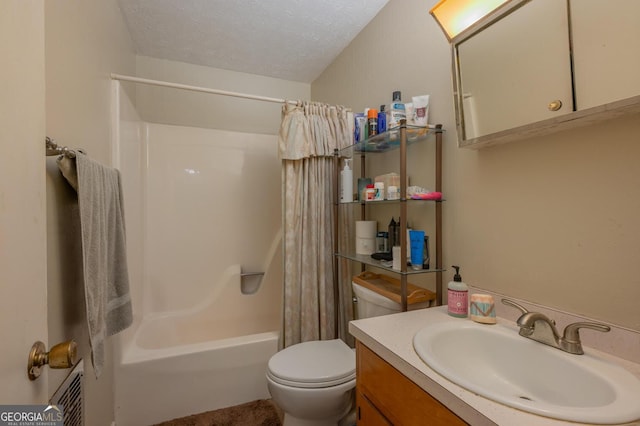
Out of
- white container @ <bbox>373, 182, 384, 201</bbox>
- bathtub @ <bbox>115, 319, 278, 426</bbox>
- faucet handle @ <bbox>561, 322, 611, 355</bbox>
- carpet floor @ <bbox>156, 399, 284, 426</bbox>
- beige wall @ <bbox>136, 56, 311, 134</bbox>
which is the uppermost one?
beige wall @ <bbox>136, 56, 311, 134</bbox>

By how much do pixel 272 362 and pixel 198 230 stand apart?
1386 millimetres

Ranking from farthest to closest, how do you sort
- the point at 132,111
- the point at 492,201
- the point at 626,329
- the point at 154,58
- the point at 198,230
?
1. the point at 198,230
2. the point at 154,58
3. the point at 132,111
4. the point at 492,201
5. the point at 626,329

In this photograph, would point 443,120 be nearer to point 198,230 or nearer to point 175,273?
point 198,230

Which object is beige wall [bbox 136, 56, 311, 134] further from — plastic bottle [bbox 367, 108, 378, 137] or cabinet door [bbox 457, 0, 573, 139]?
cabinet door [bbox 457, 0, 573, 139]

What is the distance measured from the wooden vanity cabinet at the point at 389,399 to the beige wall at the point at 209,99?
7.04ft

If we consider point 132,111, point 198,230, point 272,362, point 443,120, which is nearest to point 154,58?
point 132,111

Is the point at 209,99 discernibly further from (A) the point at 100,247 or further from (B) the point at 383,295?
(B) the point at 383,295

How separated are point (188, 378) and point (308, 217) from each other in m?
1.19

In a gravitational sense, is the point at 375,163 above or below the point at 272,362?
above

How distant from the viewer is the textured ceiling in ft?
5.43

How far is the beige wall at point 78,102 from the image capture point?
2.92 feet

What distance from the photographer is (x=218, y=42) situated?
2014mm

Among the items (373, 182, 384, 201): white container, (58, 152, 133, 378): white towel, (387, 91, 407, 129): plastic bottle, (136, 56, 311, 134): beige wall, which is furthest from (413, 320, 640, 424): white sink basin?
(136, 56, 311, 134): beige wall

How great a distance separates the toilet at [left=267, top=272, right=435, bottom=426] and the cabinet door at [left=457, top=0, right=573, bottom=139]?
0.82 metres
